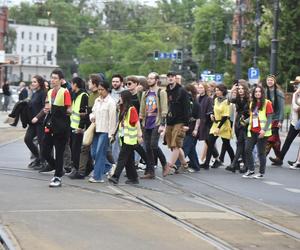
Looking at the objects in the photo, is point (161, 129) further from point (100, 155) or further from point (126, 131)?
point (100, 155)

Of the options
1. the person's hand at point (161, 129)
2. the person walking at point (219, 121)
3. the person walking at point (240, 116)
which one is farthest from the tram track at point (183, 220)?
the person walking at point (219, 121)

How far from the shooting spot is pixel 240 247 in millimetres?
7910

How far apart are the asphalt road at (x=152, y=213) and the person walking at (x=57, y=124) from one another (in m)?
0.37

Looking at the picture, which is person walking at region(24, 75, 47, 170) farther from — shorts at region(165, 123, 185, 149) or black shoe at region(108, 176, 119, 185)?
shorts at region(165, 123, 185, 149)

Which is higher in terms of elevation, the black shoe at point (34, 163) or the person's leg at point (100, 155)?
the person's leg at point (100, 155)

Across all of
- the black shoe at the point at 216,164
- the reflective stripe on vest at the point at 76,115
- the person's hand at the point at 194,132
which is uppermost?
the reflective stripe on vest at the point at 76,115

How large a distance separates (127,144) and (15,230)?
4.16 m

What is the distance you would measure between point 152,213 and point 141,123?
4.05 meters

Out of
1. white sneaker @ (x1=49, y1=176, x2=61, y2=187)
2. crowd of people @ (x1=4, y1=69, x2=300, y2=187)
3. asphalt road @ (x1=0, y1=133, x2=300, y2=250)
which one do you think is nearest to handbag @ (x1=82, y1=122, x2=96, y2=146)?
crowd of people @ (x1=4, y1=69, x2=300, y2=187)

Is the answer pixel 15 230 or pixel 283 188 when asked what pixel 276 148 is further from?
pixel 15 230

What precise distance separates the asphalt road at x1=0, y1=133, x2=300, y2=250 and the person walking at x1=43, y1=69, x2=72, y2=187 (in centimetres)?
37

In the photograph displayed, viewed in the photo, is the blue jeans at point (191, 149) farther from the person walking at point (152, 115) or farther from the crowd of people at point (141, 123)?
the person walking at point (152, 115)

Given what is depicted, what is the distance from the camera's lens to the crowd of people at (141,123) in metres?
12.3

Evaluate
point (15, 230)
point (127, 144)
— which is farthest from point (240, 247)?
point (127, 144)
